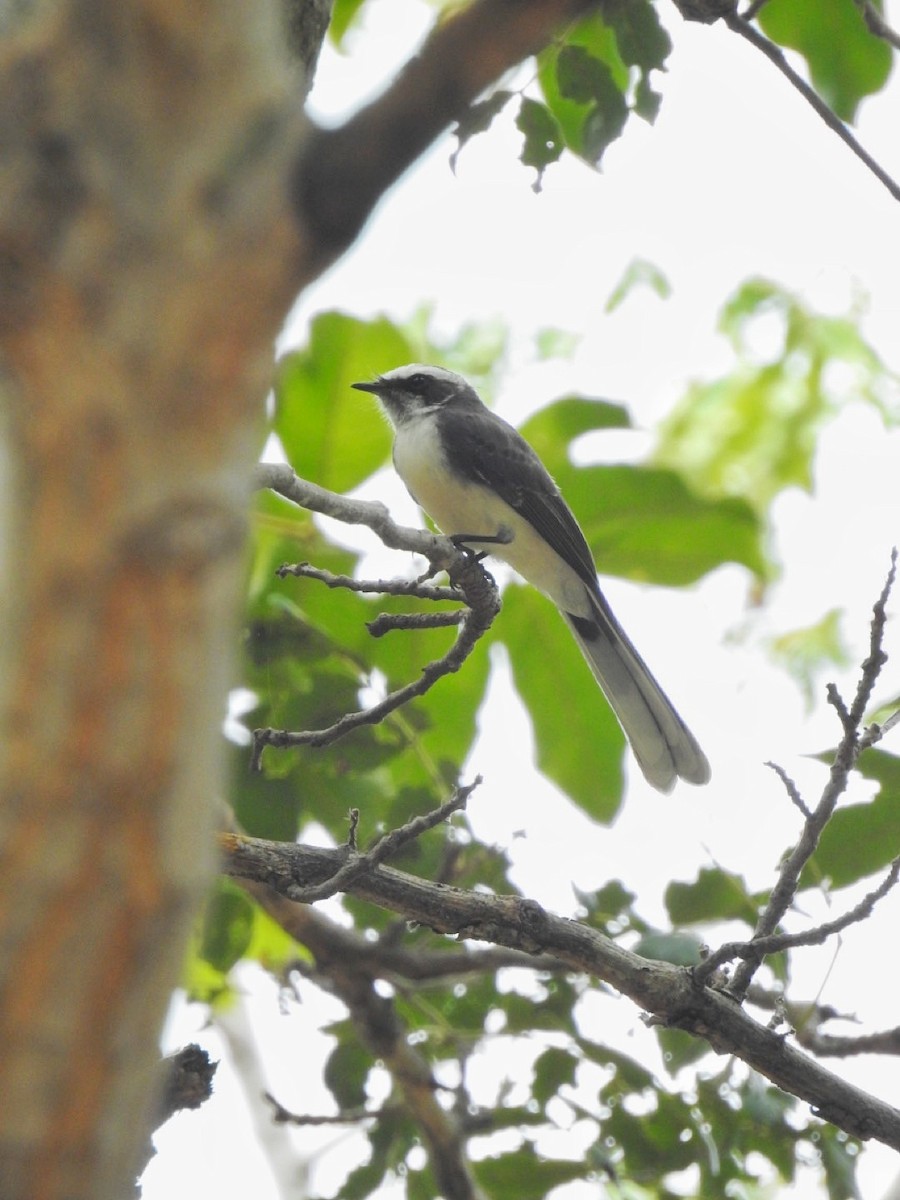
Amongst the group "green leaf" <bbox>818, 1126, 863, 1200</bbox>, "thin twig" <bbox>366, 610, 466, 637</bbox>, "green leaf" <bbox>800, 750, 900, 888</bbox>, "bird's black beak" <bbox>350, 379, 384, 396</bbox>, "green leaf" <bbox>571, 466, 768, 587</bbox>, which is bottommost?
"green leaf" <bbox>818, 1126, 863, 1200</bbox>

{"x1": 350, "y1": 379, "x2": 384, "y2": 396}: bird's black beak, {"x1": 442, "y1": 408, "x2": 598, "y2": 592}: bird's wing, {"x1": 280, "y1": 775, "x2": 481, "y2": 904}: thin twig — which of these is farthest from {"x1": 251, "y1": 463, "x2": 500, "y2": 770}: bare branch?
{"x1": 350, "y1": 379, "x2": 384, "y2": 396}: bird's black beak

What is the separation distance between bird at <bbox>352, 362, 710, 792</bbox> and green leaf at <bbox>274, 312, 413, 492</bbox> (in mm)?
301

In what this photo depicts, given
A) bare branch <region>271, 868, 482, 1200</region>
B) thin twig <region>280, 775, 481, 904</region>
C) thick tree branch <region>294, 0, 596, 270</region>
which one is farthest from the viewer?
bare branch <region>271, 868, 482, 1200</region>

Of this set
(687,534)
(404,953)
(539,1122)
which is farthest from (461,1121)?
(687,534)

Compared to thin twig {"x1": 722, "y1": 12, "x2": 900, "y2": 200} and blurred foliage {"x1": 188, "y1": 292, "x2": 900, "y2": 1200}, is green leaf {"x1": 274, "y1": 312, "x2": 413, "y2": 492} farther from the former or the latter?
thin twig {"x1": 722, "y1": 12, "x2": 900, "y2": 200}

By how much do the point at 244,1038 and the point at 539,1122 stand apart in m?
2.57

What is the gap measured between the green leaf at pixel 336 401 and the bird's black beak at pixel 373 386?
21 centimetres

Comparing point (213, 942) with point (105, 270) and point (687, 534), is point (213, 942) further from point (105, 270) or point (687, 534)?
point (105, 270)

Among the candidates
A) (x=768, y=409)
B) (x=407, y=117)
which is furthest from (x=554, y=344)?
(x=407, y=117)

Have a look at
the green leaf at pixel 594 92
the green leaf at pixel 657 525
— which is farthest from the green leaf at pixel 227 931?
the green leaf at pixel 594 92

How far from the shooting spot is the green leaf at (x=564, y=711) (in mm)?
4418

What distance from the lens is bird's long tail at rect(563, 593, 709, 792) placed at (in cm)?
474

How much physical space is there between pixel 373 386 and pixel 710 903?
103 inches

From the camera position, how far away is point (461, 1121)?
3814 millimetres
